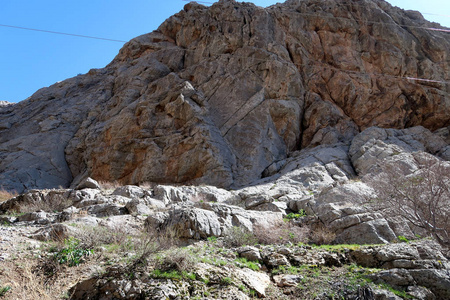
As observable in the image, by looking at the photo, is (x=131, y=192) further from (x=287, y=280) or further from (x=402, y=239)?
(x=402, y=239)

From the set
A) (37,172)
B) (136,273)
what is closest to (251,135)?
(37,172)

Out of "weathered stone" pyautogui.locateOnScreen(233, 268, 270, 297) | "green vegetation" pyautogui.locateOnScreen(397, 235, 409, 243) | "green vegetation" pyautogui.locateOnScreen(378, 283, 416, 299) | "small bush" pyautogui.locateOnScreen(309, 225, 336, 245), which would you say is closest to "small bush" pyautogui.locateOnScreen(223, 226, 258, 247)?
"small bush" pyautogui.locateOnScreen(309, 225, 336, 245)

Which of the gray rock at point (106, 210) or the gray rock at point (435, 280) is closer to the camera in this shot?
the gray rock at point (435, 280)

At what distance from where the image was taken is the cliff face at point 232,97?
23.0 metres

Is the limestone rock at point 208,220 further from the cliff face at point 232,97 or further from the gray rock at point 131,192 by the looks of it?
the cliff face at point 232,97

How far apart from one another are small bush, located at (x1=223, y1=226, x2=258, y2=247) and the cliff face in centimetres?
951

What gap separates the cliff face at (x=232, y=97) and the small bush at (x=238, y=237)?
9.51 metres

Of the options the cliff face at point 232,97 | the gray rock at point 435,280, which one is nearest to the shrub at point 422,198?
the gray rock at point 435,280

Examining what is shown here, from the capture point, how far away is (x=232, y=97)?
84.7ft

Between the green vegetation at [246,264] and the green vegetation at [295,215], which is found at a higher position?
the green vegetation at [246,264]

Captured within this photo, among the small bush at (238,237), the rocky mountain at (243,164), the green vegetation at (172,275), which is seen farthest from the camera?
the small bush at (238,237)

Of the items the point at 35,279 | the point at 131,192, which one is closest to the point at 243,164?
the point at 131,192

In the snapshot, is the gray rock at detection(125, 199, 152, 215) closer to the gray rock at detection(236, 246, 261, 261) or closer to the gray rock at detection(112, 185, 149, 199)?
the gray rock at detection(112, 185, 149, 199)

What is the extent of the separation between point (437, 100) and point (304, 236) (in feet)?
80.6
